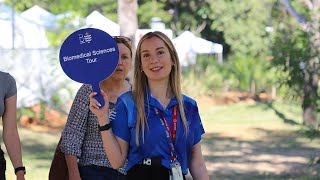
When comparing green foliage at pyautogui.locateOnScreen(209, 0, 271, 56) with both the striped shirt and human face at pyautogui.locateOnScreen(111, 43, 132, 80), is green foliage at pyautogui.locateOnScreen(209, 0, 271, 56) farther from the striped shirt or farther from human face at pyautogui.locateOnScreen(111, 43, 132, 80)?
the striped shirt

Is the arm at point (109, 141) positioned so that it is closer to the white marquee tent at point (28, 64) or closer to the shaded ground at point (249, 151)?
the shaded ground at point (249, 151)

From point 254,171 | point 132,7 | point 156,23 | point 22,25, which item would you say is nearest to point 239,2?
point 156,23

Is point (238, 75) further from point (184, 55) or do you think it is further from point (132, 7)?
point (132, 7)

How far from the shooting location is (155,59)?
11.8 feet

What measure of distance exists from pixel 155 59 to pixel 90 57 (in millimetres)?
315

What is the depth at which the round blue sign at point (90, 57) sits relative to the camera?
348 cm

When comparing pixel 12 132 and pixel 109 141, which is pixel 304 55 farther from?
pixel 109 141

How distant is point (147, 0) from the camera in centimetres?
4475

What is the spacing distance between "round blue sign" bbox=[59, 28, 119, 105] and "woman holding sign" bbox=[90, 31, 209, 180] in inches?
6.0

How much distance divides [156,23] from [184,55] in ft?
27.5

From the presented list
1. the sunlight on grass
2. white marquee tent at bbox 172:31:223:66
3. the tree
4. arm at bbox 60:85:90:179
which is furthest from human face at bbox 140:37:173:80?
white marquee tent at bbox 172:31:223:66

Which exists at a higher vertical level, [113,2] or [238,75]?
[113,2]

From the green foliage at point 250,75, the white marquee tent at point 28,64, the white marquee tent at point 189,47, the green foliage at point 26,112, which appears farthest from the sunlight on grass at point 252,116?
the white marquee tent at point 189,47

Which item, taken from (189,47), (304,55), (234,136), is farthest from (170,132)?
(189,47)
